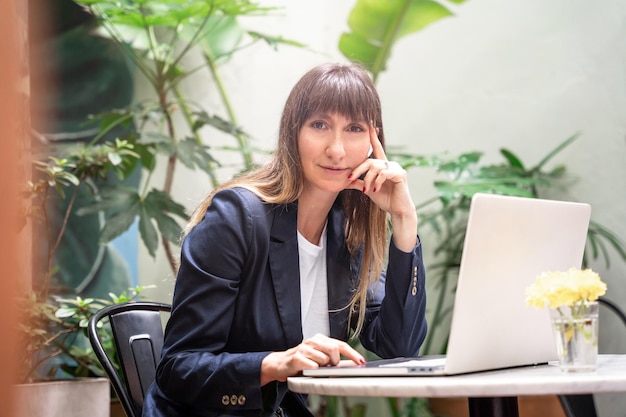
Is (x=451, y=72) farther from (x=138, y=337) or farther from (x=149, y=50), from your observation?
(x=138, y=337)

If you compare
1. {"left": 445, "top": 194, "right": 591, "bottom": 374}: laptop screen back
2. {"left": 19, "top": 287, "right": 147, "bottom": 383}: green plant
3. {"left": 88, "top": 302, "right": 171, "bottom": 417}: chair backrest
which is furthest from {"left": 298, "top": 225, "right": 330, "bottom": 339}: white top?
{"left": 19, "top": 287, "right": 147, "bottom": 383}: green plant

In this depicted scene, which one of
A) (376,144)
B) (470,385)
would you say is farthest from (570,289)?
(376,144)

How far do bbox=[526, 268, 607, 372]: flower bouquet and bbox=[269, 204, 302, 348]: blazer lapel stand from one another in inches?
22.8

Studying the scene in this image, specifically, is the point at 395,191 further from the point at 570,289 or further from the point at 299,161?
the point at 570,289

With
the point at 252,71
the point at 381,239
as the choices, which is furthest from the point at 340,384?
the point at 252,71

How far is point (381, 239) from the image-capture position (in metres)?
1.90

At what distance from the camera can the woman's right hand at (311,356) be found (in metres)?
1.28

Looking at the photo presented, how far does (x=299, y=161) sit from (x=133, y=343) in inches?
22.5

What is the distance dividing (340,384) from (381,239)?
0.83 m

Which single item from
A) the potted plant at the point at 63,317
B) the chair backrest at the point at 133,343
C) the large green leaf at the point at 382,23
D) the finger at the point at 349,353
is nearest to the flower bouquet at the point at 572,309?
the finger at the point at 349,353

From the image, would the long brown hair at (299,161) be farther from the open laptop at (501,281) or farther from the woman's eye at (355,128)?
the open laptop at (501,281)

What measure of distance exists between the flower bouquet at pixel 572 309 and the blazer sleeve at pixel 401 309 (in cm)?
53

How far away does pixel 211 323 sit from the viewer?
1504 mm

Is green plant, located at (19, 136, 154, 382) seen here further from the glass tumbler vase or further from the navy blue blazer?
the glass tumbler vase
